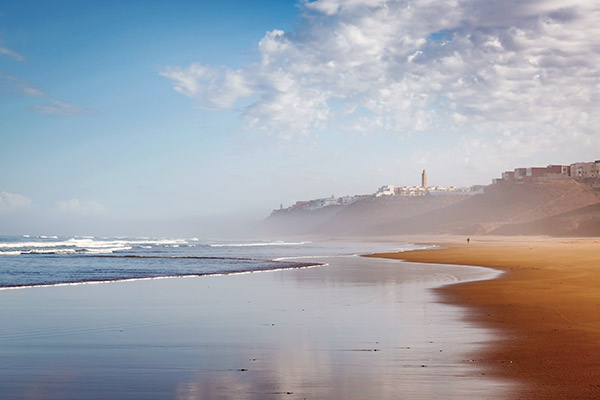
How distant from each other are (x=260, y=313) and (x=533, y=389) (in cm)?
792

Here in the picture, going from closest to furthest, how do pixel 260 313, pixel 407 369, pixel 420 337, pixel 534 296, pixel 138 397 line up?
pixel 138 397
pixel 407 369
pixel 420 337
pixel 260 313
pixel 534 296

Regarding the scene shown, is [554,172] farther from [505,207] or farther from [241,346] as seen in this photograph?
[241,346]

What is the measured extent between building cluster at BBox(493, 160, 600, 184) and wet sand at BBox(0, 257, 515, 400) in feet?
535

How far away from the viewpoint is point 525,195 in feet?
491

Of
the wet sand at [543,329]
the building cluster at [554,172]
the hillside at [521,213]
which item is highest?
the building cluster at [554,172]

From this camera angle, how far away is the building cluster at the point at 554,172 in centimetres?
16850

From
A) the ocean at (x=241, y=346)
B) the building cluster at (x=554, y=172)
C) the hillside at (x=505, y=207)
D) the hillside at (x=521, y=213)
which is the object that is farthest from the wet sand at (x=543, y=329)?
the building cluster at (x=554, y=172)

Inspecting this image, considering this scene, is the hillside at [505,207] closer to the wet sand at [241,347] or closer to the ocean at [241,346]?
the ocean at [241,346]

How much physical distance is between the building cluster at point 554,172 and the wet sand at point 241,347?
163 meters

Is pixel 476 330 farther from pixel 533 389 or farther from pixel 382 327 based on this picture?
pixel 533 389

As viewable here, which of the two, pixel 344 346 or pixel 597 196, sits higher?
pixel 597 196

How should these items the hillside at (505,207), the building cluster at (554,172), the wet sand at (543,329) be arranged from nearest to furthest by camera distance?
the wet sand at (543,329) → the hillside at (505,207) → the building cluster at (554,172)

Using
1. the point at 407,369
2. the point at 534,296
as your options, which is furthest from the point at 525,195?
the point at 407,369

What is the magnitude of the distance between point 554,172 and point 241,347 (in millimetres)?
189280
